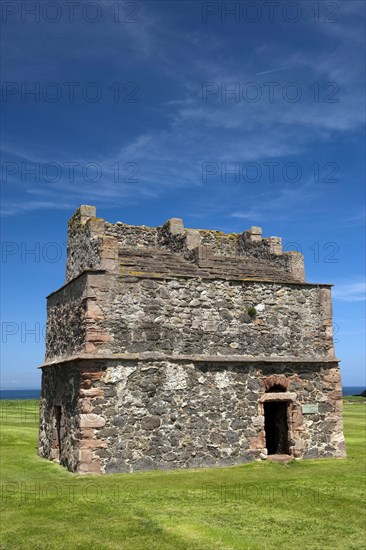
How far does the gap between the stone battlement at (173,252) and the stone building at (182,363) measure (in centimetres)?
7

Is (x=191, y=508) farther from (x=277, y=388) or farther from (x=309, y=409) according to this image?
(x=309, y=409)

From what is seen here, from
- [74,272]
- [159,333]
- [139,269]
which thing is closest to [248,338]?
[159,333]

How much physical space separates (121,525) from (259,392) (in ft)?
25.9

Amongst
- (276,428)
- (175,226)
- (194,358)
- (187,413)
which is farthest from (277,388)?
(175,226)

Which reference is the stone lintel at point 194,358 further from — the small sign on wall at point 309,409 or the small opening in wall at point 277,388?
the small sign on wall at point 309,409

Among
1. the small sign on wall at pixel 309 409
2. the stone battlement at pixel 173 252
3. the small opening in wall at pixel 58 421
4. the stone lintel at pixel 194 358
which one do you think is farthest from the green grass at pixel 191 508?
the stone battlement at pixel 173 252

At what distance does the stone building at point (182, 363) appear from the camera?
15406 millimetres

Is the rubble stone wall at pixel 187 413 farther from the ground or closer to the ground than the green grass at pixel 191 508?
farther from the ground

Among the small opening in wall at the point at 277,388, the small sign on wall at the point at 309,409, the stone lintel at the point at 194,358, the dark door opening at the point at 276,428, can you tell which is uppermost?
the stone lintel at the point at 194,358

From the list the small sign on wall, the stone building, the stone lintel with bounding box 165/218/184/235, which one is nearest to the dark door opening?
the stone building

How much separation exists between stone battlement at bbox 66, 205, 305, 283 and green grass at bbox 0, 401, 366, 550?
19.0ft

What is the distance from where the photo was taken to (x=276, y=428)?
18.3 metres

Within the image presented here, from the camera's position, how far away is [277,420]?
18.2 meters

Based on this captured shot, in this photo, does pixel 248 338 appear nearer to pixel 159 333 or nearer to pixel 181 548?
pixel 159 333
